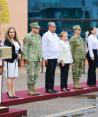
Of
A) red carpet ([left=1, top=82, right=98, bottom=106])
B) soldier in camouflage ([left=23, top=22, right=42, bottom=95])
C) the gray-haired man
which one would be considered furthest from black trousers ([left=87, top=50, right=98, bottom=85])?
soldier in camouflage ([left=23, top=22, right=42, bottom=95])

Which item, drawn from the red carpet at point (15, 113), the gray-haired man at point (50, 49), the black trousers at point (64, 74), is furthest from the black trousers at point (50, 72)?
the red carpet at point (15, 113)

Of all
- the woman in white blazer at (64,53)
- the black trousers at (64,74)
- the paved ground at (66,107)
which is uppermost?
the woman in white blazer at (64,53)

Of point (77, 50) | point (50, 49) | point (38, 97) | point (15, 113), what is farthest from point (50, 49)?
point (15, 113)

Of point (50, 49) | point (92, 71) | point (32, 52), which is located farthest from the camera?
point (92, 71)

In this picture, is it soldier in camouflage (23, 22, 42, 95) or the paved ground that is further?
soldier in camouflage (23, 22, 42, 95)

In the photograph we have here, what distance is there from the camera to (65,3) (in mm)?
29781

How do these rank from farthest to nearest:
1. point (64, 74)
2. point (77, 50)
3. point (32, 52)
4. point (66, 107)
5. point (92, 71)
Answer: point (92, 71), point (77, 50), point (64, 74), point (32, 52), point (66, 107)

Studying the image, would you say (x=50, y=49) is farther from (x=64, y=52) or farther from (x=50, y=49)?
(x=64, y=52)

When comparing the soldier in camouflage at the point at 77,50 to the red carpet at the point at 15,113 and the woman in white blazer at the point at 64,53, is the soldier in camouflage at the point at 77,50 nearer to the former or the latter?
the woman in white blazer at the point at 64,53

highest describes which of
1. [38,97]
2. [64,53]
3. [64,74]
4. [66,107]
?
[64,53]

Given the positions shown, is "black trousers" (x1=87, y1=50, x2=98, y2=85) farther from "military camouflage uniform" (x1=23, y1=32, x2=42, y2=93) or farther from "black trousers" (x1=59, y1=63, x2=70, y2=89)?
"military camouflage uniform" (x1=23, y1=32, x2=42, y2=93)

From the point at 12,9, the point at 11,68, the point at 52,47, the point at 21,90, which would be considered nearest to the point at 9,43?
the point at 11,68

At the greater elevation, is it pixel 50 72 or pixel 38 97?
pixel 50 72

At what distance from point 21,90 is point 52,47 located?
1.98 meters
